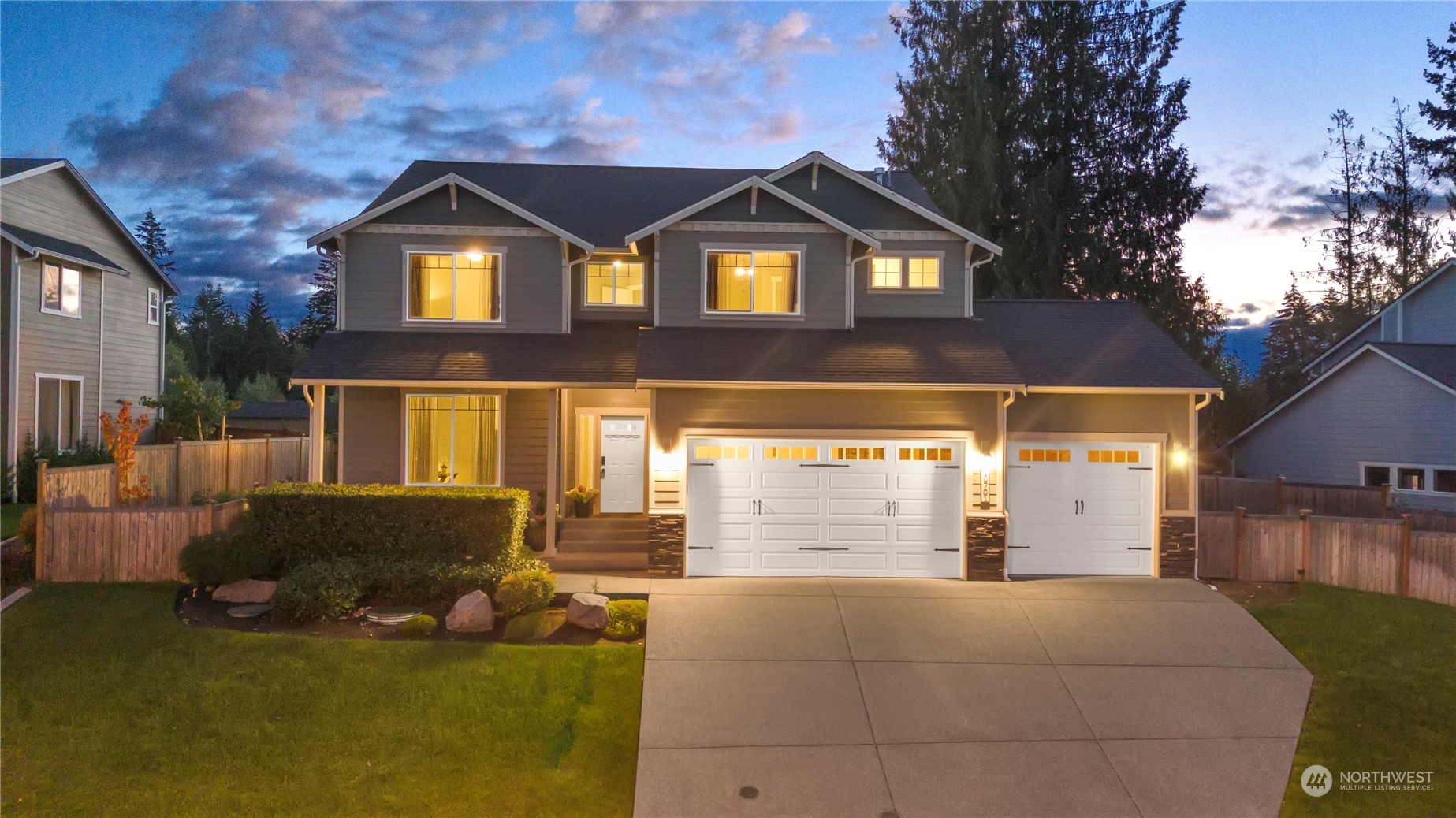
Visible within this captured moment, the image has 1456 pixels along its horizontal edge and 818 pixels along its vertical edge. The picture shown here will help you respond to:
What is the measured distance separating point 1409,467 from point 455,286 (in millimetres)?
21261

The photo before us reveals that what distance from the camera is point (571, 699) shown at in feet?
27.9

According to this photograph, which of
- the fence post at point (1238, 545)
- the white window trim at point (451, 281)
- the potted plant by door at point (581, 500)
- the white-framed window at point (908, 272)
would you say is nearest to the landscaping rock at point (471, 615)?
the potted plant by door at point (581, 500)

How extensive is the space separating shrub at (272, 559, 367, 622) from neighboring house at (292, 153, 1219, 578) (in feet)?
12.0

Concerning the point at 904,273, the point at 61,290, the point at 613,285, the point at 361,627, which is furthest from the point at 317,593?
the point at 61,290

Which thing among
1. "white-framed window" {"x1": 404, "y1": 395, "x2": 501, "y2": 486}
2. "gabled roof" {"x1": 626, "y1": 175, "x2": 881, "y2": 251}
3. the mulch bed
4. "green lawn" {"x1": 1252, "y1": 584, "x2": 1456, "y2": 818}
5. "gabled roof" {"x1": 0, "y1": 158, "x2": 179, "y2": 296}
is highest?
"gabled roof" {"x1": 0, "y1": 158, "x2": 179, "y2": 296}

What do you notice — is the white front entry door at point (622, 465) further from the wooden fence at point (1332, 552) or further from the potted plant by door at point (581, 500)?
the wooden fence at point (1332, 552)

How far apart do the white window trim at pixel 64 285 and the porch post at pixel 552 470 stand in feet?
45.2

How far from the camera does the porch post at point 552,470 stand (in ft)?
45.4

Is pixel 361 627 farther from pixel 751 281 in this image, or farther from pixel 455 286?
pixel 751 281

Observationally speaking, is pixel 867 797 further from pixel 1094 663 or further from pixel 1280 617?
pixel 1280 617

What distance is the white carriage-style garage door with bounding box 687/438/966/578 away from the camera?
13016 millimetres

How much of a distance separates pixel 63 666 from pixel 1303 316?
2499 inches

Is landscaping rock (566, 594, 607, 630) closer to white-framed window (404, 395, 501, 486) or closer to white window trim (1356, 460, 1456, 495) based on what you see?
white-framed window (404, 395, 501, 486)

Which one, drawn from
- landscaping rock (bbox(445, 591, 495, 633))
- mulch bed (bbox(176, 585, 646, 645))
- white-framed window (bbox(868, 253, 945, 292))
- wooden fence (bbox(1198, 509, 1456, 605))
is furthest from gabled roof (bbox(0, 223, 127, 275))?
wooden fence (bbox(1198, 509, 1456, 605))
